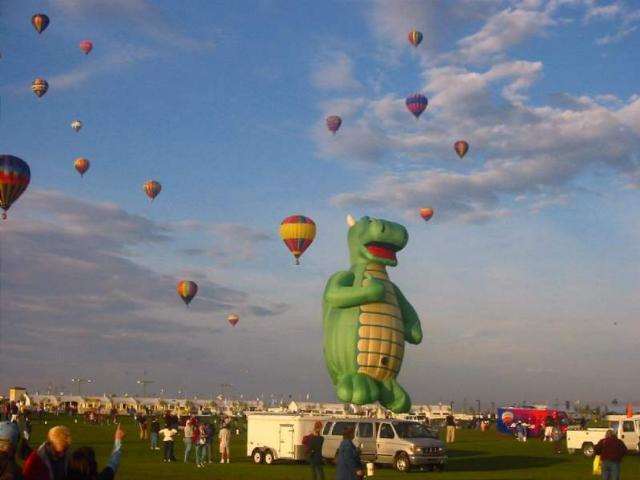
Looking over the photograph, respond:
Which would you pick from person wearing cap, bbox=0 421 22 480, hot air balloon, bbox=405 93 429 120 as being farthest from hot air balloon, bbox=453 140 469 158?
person wearing cap, bbox=0 421 22 480

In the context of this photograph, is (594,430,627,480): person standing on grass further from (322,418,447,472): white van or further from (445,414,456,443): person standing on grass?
(445,414,456,443): person standing on grass

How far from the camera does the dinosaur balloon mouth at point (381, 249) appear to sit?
3909 centimetres

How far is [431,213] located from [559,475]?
2569 cm

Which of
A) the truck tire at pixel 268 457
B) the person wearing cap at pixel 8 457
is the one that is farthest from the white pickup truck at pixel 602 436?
the person wearing cap at pixel 8 457

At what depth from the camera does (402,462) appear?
2658 centimetres

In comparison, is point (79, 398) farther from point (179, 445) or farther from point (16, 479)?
point (16, 479)

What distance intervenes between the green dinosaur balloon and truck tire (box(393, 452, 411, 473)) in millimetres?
10420

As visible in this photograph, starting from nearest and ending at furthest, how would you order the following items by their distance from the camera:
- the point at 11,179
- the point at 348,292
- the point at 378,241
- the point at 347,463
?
the point at 347,463 < the point at 348,292 < the point at 378,241 < the point at 11,179

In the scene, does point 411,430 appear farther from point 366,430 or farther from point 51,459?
point 51,459

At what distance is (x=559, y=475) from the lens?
1009 inches

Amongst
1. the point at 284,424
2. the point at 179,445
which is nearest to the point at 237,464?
the point at 284,424

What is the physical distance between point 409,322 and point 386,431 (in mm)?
13190

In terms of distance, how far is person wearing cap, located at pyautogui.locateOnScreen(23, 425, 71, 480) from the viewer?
796 centimetres

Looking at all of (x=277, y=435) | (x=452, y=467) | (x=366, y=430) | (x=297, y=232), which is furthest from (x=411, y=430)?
(x=297, y=232)
